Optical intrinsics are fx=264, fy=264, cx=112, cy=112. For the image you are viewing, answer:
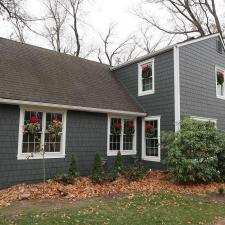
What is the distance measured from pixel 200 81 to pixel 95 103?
537 centimetres

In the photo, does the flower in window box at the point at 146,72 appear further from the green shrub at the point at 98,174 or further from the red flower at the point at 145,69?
the green shrub at the point at 98,174

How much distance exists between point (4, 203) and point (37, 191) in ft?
4.23

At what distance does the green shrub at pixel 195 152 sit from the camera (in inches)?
366

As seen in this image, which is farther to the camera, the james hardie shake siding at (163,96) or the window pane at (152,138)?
the window pane at (152,138)

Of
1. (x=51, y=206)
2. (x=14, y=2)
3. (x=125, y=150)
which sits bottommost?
(x=51, y=206)

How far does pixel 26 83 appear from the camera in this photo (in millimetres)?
10000

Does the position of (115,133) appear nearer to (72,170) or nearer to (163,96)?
(163,96)

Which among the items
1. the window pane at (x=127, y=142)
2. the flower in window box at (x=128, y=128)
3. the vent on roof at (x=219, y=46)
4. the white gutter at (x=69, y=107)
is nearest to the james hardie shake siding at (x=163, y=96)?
the white gutter at (x=69, y=107)

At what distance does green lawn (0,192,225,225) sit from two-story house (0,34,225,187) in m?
3.08

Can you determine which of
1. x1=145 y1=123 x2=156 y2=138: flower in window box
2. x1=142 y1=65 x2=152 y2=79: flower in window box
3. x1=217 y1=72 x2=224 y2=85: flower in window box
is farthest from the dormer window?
x1=145 y1=123 x2=156 y2=138: flower in window box

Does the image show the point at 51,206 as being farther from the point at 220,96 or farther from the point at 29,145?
the point at 220,96

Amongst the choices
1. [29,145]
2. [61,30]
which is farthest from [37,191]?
[61,30]

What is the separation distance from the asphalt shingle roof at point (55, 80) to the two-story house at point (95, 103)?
1.7 inches

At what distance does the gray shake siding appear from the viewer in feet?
28.4
